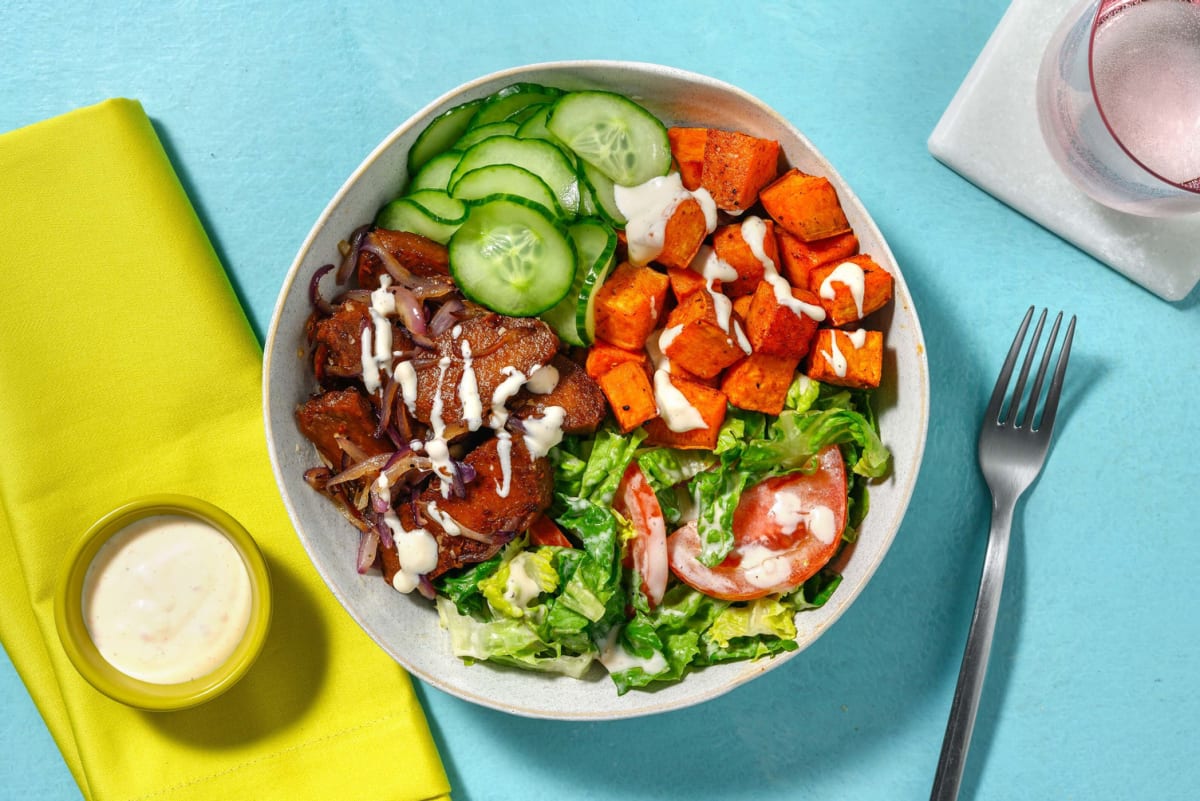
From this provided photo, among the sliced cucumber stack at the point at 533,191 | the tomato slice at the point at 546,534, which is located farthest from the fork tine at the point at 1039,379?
the tomato slice at the point at 546,534

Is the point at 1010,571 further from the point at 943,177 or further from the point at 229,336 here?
the point at 229,336

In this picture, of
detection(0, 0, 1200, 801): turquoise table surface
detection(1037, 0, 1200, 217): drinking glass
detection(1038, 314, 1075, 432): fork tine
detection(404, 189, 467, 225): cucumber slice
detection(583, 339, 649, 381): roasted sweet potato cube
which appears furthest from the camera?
detection(0, 0, 1200, 801): turquoise table surface

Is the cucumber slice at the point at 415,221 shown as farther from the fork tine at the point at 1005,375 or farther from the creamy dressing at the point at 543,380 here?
the fork tine at the point at 1005,375

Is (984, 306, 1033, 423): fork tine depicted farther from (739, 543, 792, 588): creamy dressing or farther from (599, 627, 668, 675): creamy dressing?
(599, 627, 668, 675): creamy dressing

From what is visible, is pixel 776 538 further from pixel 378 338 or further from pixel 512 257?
pixel 378 338

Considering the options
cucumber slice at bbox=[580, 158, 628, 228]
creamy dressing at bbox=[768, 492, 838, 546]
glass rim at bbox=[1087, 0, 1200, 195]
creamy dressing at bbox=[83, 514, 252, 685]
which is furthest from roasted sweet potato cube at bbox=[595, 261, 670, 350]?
glass rim at bbox=[1087, 0, 1200, 195]

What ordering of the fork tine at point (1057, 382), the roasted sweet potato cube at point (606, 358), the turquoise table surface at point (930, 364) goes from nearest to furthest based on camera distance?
the roasted sweet potato cube at point (606, 358) → the fork tine at point (1057, 382) → the turquoise table surface at point (930, 364)
